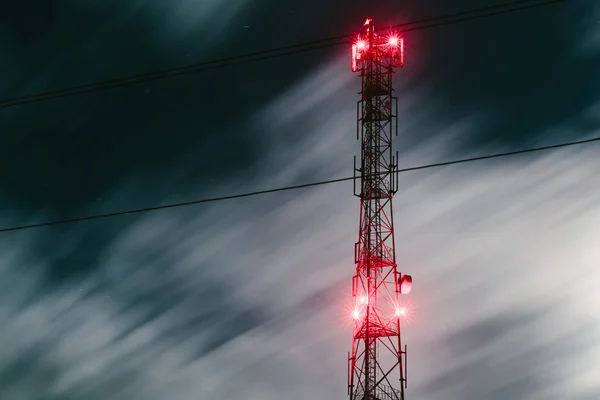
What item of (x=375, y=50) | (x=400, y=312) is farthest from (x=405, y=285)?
(x=375, y=50)

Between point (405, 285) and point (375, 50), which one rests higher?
point (375, 50)

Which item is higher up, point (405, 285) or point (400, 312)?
point (405, 285)

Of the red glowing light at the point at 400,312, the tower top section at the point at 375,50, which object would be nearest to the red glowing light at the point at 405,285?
the red glowing light at the point at 400,312

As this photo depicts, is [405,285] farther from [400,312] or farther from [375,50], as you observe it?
[375,50]

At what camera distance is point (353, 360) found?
45812 millimetres

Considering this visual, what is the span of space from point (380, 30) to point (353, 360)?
19877 mm

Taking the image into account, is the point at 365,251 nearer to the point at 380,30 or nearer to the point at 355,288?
the point at 355,288

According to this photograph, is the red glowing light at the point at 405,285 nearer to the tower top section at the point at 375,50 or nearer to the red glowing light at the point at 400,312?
the red glowing light at the point at 400,312

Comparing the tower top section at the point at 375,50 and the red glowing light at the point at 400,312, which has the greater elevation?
the tower top section at the point at 375,50

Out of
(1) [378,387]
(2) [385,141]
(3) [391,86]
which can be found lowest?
(1) [378,387]

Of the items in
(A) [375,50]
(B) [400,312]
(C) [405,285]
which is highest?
(A) [375,50]

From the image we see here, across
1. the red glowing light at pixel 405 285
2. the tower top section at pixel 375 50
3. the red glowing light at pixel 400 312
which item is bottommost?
the red glowing light at pixel 400 312

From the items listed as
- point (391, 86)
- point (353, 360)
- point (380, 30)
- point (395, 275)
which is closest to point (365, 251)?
point (395, 275)

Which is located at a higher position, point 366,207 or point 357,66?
point 357,66
